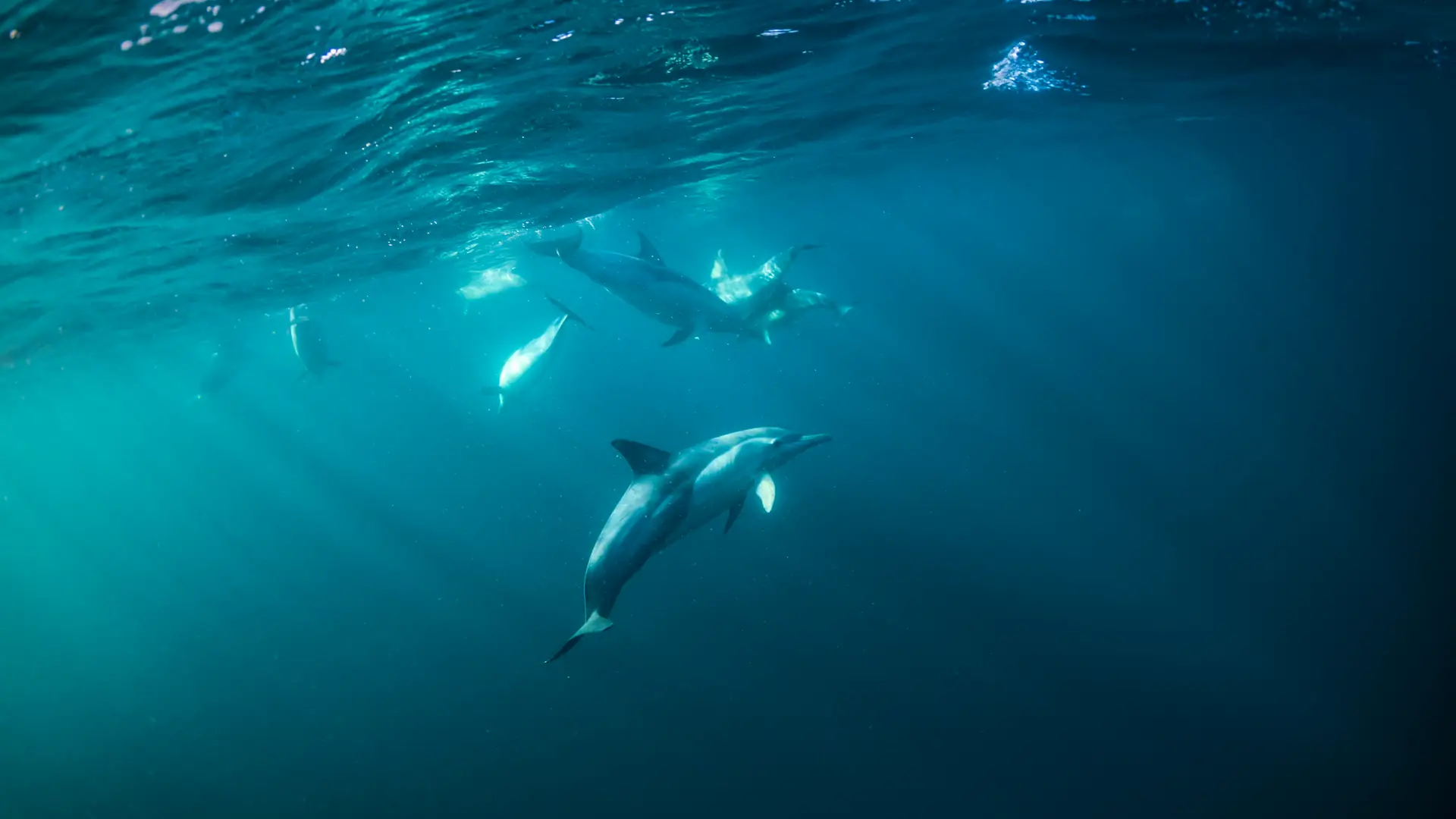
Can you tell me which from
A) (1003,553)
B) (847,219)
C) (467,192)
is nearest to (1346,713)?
(1003,553)

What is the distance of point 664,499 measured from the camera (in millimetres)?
7012

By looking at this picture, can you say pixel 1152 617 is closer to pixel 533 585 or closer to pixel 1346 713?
pixel 1346 713

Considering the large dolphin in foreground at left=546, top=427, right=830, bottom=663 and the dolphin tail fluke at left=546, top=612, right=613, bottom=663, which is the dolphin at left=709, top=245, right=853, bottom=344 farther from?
the dolphin tail fluke at left=546, top=612, right=613, bottom=663

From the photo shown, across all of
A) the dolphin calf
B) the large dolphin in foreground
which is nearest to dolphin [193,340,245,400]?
the dolphin calf

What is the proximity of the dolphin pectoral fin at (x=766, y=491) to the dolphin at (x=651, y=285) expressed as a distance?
152 inches

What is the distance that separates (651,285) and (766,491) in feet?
16.3

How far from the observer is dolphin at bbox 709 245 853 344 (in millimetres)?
14367


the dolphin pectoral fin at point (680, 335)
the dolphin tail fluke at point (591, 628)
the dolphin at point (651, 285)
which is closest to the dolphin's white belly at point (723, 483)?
the dolphin tail fluke at point (591, 628)

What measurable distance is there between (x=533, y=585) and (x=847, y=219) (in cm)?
3833

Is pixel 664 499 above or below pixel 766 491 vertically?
above

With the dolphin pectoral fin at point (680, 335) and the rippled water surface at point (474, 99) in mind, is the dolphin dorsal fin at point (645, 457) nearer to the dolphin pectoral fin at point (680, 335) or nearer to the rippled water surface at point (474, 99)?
the dolphin pectoral fin at point (680, 335)

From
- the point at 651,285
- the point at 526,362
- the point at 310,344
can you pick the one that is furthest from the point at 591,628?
Answer: the point at 310,344

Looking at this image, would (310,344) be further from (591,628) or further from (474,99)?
(591,628)

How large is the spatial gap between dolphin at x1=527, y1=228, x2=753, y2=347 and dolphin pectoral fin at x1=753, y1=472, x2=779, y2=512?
12.6 ft
